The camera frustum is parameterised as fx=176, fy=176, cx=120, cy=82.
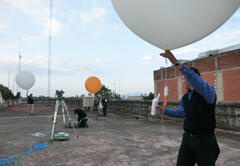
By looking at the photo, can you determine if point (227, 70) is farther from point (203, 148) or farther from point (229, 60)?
point (203, 148)

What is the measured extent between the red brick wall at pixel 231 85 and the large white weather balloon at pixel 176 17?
23536 mm

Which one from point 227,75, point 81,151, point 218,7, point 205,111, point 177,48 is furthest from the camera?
point 227,75

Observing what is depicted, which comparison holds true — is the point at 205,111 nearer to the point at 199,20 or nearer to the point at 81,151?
the point at 199,20

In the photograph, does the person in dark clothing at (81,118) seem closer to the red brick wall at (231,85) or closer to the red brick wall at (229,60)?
the red brick wall at (231,85)

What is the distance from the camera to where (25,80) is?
537 inches

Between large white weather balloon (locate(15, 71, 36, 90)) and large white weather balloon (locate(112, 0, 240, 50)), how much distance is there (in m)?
13.3

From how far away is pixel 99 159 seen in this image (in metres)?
4.26

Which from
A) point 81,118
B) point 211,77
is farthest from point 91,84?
point 211,77

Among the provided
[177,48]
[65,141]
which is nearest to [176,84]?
[65,141]

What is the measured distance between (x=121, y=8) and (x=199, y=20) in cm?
112

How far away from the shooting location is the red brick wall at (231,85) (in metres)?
22.0

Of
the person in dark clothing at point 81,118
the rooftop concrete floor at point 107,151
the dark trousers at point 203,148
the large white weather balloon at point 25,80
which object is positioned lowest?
the rooftop concrete floor at point 107,151

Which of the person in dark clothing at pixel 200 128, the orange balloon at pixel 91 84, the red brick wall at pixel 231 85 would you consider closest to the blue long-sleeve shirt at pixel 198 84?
the person in dark clothing at pixel 200 128

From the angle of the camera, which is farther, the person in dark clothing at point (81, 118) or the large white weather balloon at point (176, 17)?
the person in dark clothing at point (81, 118)
